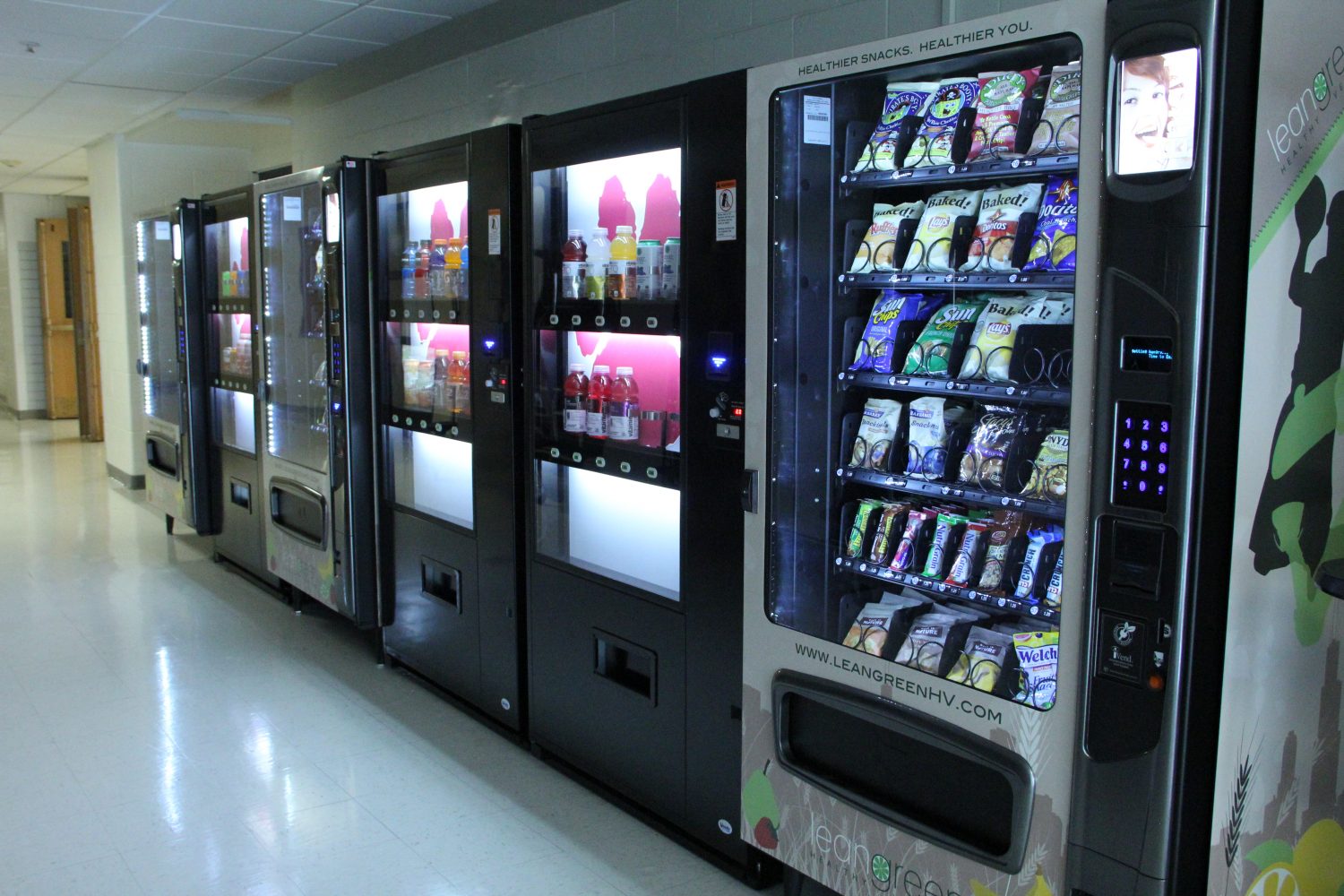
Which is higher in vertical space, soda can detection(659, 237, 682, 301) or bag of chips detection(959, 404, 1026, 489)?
soda can detection(659, 237, 682, 301)

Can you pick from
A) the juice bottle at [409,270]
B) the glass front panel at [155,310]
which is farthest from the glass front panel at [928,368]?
the glass front panel at [155,310]

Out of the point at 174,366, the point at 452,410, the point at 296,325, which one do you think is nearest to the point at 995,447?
the point at 452,410

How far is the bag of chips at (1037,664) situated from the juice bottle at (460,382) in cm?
218

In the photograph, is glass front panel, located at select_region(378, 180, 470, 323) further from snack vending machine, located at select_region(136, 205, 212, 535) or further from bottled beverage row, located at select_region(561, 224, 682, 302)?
snack vending machine, located at select_region(136, 205, 212, 535)

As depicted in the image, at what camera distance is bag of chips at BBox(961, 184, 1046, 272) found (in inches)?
80.2

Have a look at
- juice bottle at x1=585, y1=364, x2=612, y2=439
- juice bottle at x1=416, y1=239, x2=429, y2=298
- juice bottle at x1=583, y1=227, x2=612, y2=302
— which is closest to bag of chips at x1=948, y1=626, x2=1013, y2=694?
juice bottle at x1=585, y1=364, x2=612, y2=439

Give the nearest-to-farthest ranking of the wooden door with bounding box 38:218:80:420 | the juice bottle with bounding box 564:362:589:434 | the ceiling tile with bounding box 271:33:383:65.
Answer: the juice bottle with bounding box 564:362:589:434 < the ceiling tile with bounding box 271:33:383:65 < the wooden door with bounding box 38:218:80:420

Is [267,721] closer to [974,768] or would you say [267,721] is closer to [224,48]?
[974,768]

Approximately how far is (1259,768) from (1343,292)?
0.73m

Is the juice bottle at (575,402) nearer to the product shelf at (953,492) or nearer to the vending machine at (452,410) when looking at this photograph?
the vending machine at (452,410)

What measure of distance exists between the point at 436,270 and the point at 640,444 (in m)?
1.31

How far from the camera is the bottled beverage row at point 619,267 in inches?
114

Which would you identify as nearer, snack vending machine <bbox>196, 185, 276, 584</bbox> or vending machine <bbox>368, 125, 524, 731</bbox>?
vending machine <bbox>368, 125, 524, 731</bbox>

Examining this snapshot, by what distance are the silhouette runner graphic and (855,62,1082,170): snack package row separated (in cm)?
46
